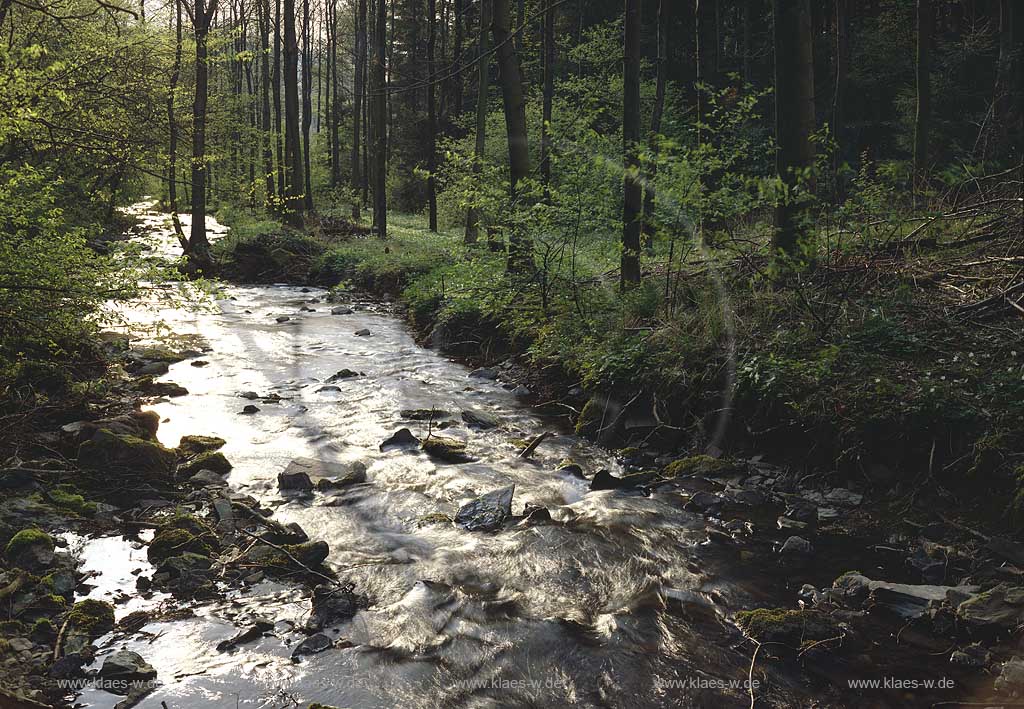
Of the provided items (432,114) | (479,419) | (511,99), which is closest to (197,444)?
(479,419)

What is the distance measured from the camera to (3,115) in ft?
19.9

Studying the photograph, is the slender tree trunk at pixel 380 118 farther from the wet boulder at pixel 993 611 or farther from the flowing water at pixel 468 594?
the wet boulder at pixel 993 611

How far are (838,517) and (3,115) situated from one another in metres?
7.85

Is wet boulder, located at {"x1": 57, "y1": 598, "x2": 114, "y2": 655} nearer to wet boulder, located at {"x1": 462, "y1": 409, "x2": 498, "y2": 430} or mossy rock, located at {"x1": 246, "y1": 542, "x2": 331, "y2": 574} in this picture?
mossy rock, located at {"x1": 246, "y1": 542, "x2": 331, "y2": 574}

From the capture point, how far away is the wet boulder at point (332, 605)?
480 cm

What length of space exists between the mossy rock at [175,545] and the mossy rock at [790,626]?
4.01 m

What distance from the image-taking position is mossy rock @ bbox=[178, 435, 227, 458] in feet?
25.4

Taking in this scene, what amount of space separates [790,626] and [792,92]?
6.71 meters

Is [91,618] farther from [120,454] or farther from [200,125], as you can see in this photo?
[200,125]

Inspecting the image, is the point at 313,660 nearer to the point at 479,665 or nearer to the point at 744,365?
the point at 479,665

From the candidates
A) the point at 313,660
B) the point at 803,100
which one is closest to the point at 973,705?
the point at 313,660

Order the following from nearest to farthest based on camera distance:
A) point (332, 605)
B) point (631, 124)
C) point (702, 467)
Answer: point (332, 605)
point (702, 467)
point (631, 124)

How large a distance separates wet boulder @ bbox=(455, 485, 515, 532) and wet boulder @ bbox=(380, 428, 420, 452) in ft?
6.22

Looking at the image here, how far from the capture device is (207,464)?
7.35m
